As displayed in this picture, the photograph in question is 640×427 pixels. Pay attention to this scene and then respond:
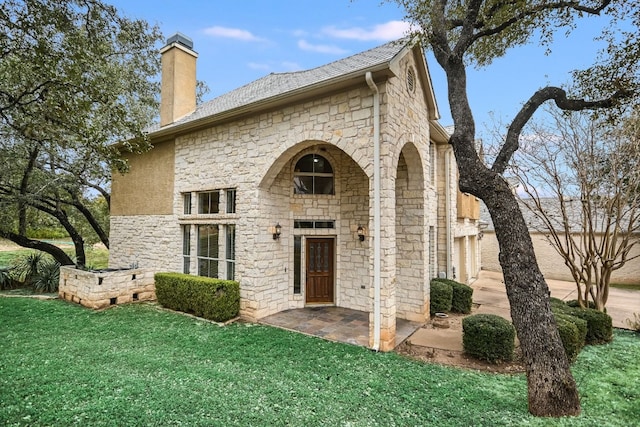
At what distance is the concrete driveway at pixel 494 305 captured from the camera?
6.62m

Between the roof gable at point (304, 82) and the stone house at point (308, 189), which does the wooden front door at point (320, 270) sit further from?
the roof gable at point (304, 82)

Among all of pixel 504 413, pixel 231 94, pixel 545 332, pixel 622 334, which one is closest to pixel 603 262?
pixel 622 334

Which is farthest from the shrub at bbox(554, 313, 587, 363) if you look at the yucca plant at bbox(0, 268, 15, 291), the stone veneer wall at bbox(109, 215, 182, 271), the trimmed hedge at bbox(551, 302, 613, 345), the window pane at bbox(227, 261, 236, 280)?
the yucca plant at bbox(0, 268, 15, 291)

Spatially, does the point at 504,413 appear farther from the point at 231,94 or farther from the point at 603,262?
the point at 231,94

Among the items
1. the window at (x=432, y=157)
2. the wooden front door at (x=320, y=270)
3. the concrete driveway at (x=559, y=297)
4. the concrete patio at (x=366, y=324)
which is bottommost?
the concrete driveway at (x=559, y=297)

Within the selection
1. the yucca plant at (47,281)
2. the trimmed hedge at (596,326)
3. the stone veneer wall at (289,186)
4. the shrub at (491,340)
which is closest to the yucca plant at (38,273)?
the yucca plant at (47,281)

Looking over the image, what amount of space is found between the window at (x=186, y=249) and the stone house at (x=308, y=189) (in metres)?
0.04

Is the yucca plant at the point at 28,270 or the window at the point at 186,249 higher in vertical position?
the window at the point at 186,249

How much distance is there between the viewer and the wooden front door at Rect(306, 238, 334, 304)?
875 centimetres

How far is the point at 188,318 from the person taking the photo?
7.70 meters

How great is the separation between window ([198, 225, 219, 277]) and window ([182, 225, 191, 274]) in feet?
1.46

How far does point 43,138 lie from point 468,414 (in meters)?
9.68

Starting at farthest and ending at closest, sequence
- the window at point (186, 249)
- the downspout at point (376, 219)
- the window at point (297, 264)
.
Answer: the window at point (186, 249) → the window at point (297, 264) → the downspout at point (376, 219)

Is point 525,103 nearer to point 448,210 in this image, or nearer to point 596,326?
point 596,326
